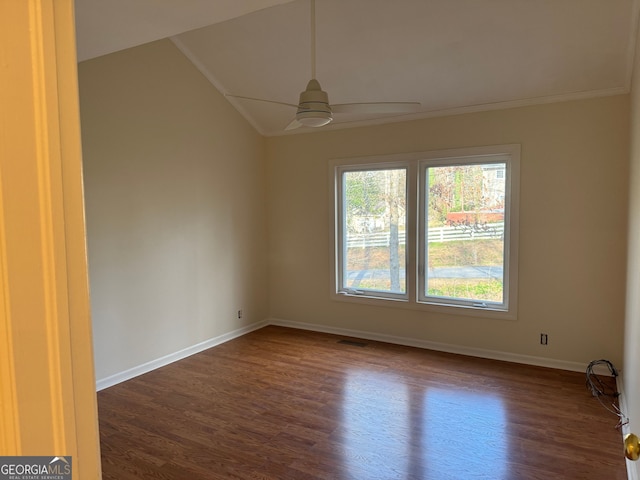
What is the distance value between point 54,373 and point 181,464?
2.42 meters

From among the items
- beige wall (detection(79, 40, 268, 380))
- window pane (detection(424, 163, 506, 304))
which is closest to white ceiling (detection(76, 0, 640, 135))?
beige wall (detection(79, 40, 268, 380))

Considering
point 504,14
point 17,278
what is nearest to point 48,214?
point 17,278

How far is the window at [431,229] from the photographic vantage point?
4.31m

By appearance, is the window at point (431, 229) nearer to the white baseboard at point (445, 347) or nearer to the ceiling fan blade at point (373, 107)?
the white baseboard at point (445, 347)

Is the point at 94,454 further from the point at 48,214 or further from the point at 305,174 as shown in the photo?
the point at 305,174

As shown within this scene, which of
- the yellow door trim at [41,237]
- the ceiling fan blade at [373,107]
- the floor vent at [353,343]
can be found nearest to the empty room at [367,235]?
the ceiling fan blade at [373,107]

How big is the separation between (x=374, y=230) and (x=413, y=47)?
6.89ft

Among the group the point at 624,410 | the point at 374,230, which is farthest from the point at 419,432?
the point at 374,230

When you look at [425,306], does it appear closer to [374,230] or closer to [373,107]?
[374,230]

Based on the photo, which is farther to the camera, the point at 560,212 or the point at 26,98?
the point at 560,212

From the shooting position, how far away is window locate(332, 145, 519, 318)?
14.1ft

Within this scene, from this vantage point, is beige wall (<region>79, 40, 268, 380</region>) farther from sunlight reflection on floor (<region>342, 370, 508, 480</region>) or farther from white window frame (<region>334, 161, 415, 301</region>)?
sunlight reflection on floor (<region>342, 370, 508, 480</region>)

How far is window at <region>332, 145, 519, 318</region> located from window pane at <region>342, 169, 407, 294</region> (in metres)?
0.01

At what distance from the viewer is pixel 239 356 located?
4531 mm
